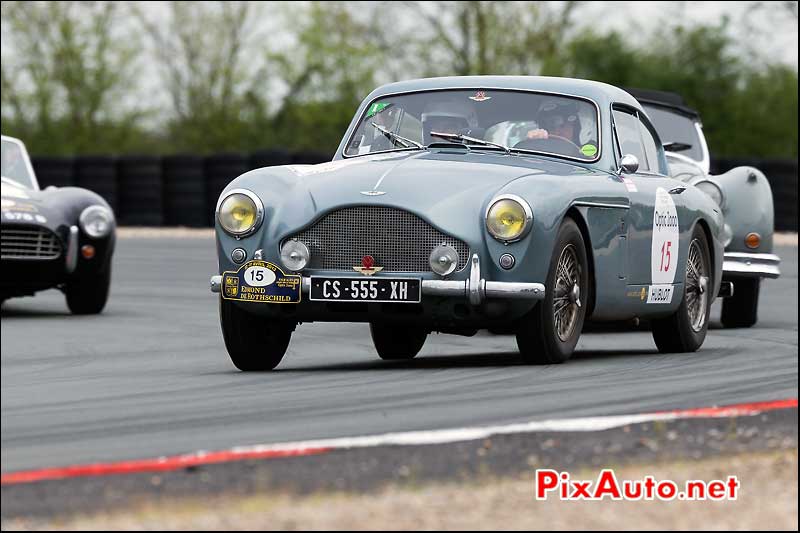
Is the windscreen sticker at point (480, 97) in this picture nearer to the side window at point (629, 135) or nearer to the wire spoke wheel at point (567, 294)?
the side window at point (629, 135)

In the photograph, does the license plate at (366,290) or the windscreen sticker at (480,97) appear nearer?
the license plate at (366,290)

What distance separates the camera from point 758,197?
1206 cm

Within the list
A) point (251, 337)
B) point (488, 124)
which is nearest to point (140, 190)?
point (488, 124)

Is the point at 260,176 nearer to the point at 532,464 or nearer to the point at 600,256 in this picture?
the point at 600,256

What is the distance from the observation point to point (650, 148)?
31.8 ft

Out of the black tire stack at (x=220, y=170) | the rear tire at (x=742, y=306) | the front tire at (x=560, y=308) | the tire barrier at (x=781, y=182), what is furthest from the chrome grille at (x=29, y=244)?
the black tire stack at (x=220, y=170)

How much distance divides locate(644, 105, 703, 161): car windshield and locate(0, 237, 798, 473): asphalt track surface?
1.93 meters

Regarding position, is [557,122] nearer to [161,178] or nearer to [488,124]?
[488,124]

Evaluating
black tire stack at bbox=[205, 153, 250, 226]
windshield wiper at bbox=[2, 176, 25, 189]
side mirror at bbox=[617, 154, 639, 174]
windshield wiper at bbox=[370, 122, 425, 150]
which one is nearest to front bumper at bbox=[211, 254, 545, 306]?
windshield wiper at bbox=[370, 122, 425, 150]

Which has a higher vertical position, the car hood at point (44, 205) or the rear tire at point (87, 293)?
the car hood at point (44, 205)

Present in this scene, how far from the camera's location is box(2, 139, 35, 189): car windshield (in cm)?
1323

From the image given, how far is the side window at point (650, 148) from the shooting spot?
9.60 meters

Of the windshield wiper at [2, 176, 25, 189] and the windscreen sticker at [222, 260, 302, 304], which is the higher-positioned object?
the windshield wiper at [2, 176, 25, 189]

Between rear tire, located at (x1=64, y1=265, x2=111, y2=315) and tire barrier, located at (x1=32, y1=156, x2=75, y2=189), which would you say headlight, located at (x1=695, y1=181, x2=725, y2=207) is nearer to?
rear tire, located at (x1=64, y1=265, x2=111, y2=315)
